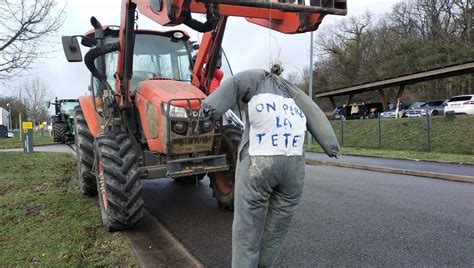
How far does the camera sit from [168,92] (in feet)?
20.0

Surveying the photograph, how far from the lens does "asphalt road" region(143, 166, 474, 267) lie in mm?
4836

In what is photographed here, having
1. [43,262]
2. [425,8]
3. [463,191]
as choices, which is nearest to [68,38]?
[43,262]

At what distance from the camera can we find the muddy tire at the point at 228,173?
6602 millimetres

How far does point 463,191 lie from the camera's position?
29.8 ft

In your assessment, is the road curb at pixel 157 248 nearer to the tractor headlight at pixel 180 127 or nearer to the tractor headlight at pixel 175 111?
the tractor headlight at pixel 180 127

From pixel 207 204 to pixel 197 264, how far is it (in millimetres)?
Result: 3083

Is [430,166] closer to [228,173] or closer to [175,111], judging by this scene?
[228,173]

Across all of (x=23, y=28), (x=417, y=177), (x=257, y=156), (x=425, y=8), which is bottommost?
(x=417, y=177)

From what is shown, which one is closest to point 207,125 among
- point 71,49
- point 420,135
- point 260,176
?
point 71,49

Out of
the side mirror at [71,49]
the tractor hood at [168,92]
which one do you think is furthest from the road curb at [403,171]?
the side mirror at [71,49]

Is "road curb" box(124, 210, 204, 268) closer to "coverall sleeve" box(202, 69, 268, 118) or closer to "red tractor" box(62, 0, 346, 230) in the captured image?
"red tractor" box(62, 0, 346, 230)

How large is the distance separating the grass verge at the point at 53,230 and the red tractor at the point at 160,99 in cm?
46

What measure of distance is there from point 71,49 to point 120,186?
2.19 metres

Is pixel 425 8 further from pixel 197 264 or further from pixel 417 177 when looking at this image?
pixel 197 264
